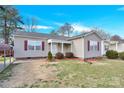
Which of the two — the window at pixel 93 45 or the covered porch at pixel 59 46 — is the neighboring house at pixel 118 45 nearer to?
the window at pixel 93 45

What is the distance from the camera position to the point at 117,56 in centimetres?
1806

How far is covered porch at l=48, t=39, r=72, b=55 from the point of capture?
16.5 metres

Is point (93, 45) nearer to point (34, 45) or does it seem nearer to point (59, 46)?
point (59, 46)

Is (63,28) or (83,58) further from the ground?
(63,28)

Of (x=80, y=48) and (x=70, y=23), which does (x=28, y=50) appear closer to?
(x=80, y=48)

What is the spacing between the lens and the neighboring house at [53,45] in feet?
47.9

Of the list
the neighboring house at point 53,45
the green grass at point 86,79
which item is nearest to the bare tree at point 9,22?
the neighboring house at point 53,45

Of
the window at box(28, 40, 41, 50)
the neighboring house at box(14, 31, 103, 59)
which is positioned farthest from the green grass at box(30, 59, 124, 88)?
the window at box(28, 40, 41, 50)

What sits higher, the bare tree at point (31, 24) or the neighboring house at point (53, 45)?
the bare tree at point (31, 24)

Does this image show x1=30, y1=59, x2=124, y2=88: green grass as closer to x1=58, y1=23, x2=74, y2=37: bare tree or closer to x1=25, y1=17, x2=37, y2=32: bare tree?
x1=58, y1=23, x2=74, y2=37: bare tree

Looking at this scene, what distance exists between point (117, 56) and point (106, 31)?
13924mm

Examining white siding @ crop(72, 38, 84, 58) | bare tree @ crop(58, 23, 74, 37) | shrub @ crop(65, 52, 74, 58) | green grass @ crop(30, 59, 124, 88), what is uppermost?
bare tree @ crop(58, 23, 74, 37)
